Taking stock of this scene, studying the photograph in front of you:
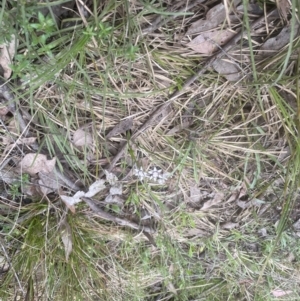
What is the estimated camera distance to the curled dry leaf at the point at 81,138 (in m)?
1.37

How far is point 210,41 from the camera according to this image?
125 centimetres

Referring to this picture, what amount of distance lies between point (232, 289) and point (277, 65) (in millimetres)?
1063

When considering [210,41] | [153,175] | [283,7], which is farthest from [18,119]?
[283,7]

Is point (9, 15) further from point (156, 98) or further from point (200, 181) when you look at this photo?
point (200, 181)

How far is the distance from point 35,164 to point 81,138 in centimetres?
19

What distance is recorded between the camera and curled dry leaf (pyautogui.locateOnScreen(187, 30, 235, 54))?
124cm

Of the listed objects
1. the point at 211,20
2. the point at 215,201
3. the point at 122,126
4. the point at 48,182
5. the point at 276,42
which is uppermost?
the point at 211,20

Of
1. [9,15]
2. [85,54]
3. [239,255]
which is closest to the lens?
[9,15]

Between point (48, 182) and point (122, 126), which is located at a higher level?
point (122, 126)

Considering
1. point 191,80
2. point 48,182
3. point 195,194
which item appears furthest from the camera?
point 195,194

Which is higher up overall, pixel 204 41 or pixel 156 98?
pixel 204 41

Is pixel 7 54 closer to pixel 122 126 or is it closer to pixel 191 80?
pixel 122 126

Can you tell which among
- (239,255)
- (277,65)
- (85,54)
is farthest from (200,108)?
(239,255)

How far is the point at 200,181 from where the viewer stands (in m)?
1.53
